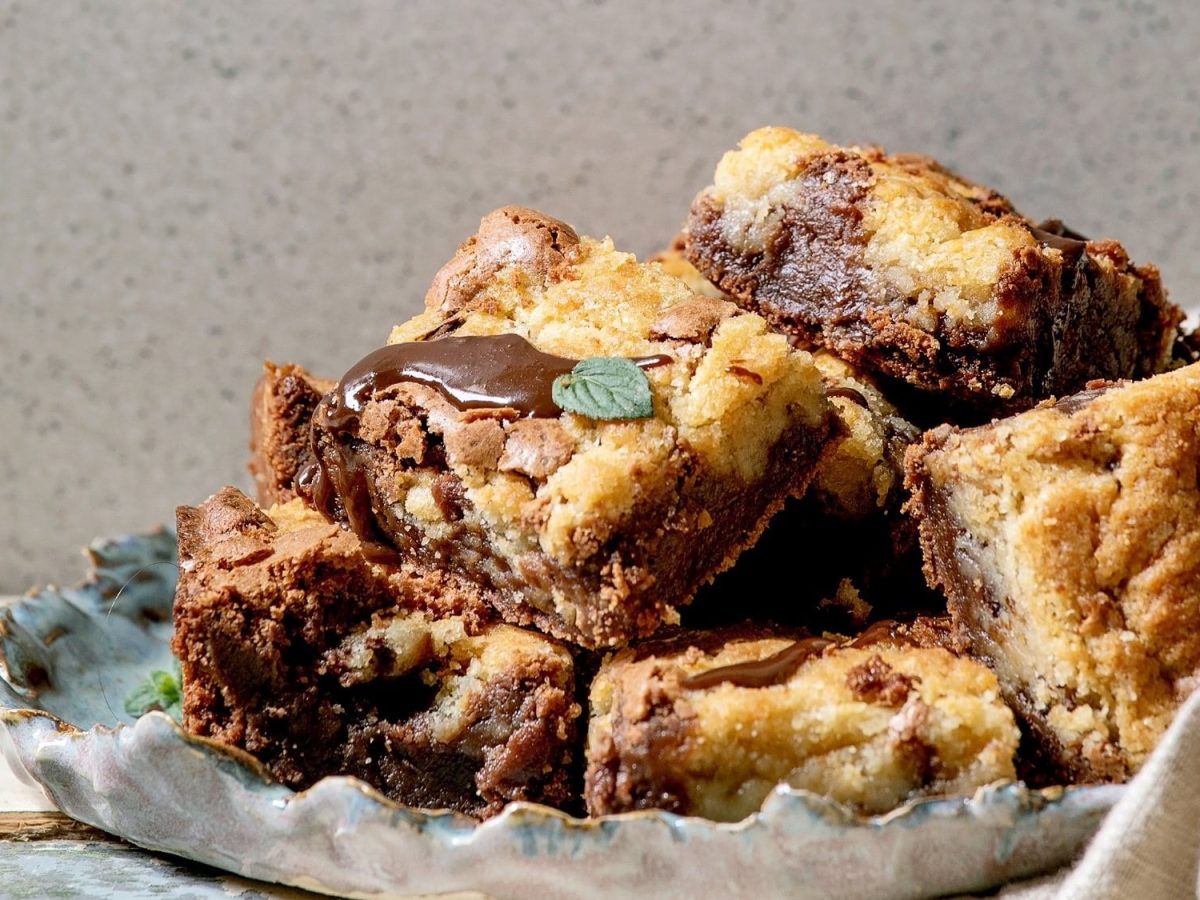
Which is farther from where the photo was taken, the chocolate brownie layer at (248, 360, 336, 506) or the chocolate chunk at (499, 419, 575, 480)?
the chocolate brownie layer at (248, 360, 336, 506)

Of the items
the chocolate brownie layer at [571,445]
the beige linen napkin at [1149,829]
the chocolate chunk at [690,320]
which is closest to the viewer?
the beige linen napkin at [1149,829]

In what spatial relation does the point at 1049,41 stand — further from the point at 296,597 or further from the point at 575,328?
the point at 296,597

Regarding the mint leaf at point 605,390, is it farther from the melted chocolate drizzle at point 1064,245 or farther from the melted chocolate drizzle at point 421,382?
the melted chocolate drizzle at point 1064,245

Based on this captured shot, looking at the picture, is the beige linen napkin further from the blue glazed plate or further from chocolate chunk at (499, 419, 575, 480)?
chocolate chunk at (499, 419, 575, 480)

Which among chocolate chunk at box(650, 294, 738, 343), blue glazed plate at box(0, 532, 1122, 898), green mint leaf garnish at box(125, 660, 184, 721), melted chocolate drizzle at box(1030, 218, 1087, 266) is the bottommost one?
green mint leaf garnish at box(125, 660, 184, 721)

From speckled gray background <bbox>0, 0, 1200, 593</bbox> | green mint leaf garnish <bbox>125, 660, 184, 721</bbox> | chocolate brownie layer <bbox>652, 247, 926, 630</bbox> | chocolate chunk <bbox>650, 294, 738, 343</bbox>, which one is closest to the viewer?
chocolate chunk <bbox>650, 294, 738, 343</bbox>

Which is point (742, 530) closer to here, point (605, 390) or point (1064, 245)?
point (605, 390)

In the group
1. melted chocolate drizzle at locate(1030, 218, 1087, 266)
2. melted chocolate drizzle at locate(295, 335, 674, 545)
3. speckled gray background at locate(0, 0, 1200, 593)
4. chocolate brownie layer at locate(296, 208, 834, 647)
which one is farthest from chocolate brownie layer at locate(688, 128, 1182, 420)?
speckled gray background at locate(0, 0, 1200, 593)

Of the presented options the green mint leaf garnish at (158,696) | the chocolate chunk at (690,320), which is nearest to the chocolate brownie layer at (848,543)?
the chocolate chunk at (690,320)
